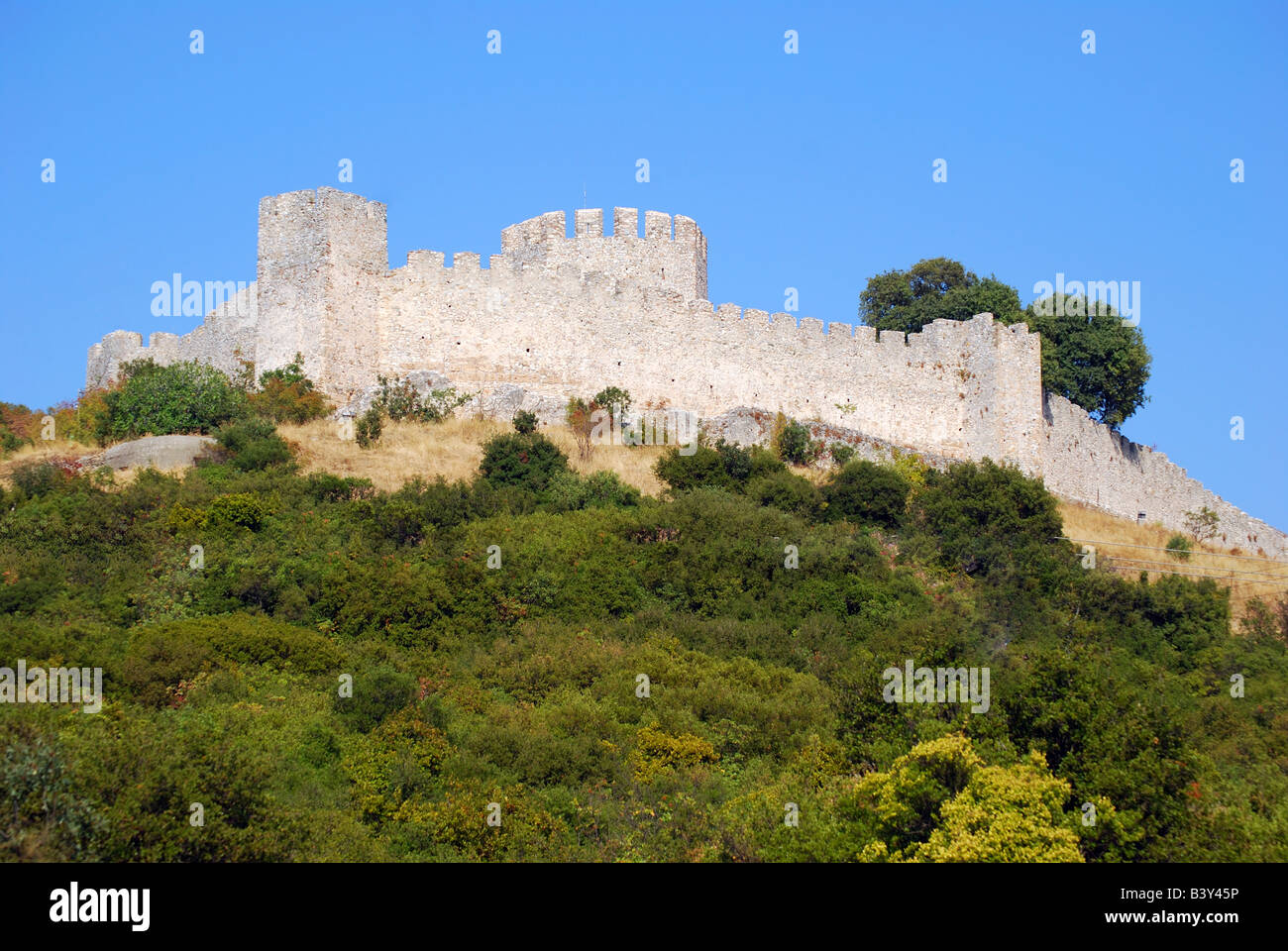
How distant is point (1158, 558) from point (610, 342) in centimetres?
1110

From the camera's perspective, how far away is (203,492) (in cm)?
2514

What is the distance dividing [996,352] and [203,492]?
15855mm

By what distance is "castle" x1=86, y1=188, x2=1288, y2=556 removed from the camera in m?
28.9

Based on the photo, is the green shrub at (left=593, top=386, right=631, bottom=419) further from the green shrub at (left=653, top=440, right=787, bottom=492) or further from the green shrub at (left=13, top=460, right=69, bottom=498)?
the green shrub at (left=13, top=460, right=69, bottom=498)

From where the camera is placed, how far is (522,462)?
27203 mm

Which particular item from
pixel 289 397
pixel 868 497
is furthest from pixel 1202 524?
pixel 289 397

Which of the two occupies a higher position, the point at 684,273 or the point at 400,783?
the point at 684,273

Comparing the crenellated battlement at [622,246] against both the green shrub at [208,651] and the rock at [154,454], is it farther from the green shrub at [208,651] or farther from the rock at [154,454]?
the green shrub at [208,651]

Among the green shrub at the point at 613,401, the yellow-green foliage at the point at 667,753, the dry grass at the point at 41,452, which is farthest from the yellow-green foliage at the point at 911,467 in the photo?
the dry grass at the point at 41,452

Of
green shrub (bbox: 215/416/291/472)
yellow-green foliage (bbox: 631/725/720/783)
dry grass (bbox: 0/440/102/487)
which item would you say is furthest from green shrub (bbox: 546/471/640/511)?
dry grass (bbox: 0/440/102/487)

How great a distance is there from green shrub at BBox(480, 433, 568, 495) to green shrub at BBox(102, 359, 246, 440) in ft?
15.1
